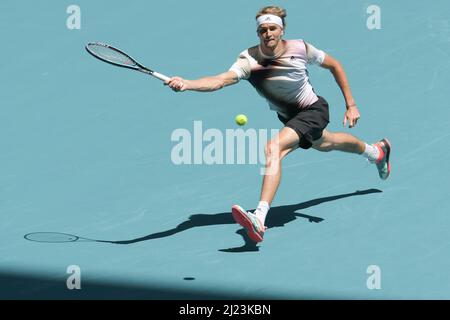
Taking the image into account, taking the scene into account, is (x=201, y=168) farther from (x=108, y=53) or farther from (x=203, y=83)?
(x=203, y=83)

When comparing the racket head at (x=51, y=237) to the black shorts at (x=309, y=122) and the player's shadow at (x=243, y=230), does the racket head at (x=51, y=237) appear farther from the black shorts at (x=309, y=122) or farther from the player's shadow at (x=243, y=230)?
the black shorts at (x=309, y=122)

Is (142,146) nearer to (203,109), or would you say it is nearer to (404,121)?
(203,109)

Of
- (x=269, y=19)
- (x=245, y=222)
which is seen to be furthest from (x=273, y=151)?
(x=269, y=19)

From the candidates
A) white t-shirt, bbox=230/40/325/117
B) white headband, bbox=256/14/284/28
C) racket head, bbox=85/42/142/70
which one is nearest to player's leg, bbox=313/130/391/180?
white t-shirt, bbox=230/40/325/117

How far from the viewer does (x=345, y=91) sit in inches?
472

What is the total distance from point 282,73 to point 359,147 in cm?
140

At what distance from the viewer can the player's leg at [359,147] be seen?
39.9 feet

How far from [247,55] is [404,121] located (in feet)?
9.05

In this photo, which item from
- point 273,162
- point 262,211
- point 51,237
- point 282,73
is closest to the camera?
point 262,211

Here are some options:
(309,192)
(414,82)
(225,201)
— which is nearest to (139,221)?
(225,201)

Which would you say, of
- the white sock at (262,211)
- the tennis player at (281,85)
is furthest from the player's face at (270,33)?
the white sock at (262,211)

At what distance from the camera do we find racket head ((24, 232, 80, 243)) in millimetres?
11242

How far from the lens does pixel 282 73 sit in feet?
37.8

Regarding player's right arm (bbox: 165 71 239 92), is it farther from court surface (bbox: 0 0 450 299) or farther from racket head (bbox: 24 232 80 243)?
racket head (bbox: 24 232 80 243)
